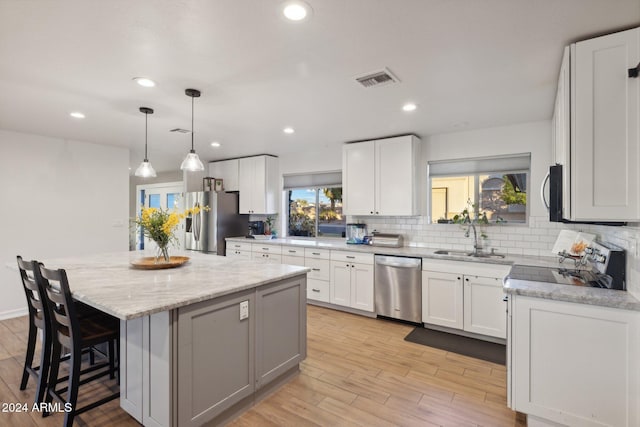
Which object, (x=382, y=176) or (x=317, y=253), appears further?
(x=317, y=253)

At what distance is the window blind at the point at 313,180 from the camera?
517 cm

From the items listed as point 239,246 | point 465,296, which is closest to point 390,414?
point 465,296

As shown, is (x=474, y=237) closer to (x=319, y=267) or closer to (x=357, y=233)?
(x=357, y=233)

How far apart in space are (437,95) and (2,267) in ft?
18.1

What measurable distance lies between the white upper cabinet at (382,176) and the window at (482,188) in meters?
0.37

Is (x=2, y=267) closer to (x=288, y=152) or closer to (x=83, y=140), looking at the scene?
(x=83, y=140)

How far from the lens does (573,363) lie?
1.85 m

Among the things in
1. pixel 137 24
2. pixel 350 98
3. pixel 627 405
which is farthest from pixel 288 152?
pixel 627 405

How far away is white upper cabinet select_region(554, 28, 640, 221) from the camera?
5.58 ft

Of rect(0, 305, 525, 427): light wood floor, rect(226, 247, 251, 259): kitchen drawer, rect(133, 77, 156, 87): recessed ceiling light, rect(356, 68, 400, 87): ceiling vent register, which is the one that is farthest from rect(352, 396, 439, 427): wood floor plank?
rect(226, 247, 251, 259): kitchen drawer

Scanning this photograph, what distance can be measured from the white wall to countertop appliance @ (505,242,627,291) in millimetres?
5258

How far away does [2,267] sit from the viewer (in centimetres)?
409

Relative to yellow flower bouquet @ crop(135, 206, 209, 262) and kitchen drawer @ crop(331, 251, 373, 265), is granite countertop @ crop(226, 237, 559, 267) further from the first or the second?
yellow flower bouquet @ crop(135, 206, 209, 262)

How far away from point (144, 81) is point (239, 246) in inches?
127
